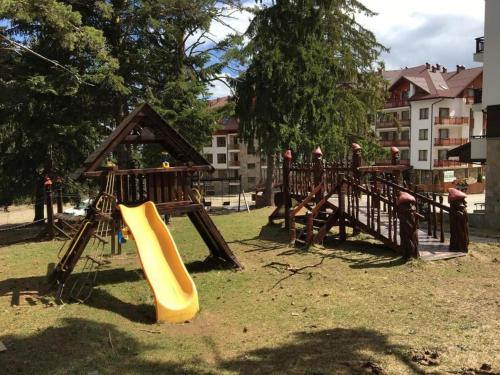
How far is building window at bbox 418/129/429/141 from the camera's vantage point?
189 ft

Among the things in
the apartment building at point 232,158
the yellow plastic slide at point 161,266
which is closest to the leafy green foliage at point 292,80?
the yellow plastic slide at point 161,266

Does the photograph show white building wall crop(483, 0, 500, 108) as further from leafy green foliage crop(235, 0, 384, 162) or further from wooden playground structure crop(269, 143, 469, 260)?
wooden playground structure crop(269, 143, 469, 260)

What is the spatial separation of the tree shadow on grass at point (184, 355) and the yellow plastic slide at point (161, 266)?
798 mm

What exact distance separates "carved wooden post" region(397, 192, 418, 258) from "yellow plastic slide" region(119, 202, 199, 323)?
4708 millimetres

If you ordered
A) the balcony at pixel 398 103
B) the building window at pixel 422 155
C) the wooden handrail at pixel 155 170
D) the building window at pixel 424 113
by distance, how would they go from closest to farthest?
the wooden handrail at pixel 155 170, the building window at pixel 424 113, the building window at pixel 422 155, the balcony at pixel 398 103

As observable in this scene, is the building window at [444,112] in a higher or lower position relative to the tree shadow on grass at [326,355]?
higher

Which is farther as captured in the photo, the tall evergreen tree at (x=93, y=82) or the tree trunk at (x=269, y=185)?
the tree trunk at (x=269, y=185)

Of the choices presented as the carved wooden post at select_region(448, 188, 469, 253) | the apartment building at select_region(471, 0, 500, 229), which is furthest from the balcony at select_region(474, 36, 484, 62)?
the carved wooden post at select_region(448, 188, 469, 253)

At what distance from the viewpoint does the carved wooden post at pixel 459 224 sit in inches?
416

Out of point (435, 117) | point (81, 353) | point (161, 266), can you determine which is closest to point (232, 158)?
point (435, 117)

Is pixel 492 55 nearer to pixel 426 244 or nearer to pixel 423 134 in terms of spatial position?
pixel 426 244

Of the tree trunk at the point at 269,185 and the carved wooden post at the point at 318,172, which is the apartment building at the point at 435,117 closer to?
the tree trunk at the point at 269,185

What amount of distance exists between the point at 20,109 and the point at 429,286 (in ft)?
56.8

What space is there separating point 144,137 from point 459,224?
282 inches
